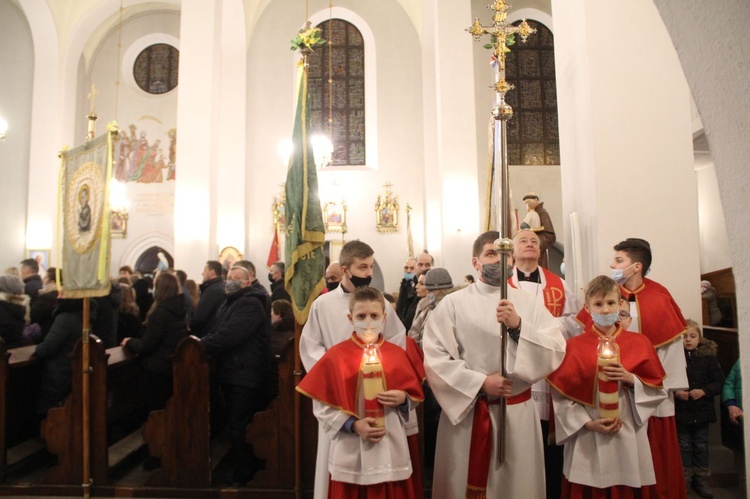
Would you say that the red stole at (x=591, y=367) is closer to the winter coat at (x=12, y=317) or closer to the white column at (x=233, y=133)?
the winter coat at (x=12, y=317)

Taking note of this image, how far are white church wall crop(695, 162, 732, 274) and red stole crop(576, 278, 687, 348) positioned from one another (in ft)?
26.1

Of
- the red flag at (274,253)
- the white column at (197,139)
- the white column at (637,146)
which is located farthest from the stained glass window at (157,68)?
the white column at (637,146)

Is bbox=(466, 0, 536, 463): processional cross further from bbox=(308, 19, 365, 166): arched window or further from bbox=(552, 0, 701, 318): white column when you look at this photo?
bbox=(308, 19, 365, 166): arched window

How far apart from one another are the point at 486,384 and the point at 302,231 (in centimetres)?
184

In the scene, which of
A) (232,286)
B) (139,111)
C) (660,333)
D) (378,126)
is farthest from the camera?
(139,111)

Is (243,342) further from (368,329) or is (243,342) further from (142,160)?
(142,160)

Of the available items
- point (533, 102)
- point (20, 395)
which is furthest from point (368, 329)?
point (533, 102)

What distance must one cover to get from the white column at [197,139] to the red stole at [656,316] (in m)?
7.61

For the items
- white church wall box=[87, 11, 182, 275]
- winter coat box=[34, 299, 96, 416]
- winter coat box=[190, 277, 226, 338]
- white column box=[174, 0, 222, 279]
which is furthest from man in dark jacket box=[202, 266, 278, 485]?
white church wall box=[87, 11, 182, 275]

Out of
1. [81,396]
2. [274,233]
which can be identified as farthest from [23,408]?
[274,233]

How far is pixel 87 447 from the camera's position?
3.90 metres

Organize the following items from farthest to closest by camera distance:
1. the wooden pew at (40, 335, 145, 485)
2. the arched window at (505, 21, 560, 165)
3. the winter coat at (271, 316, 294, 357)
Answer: the arched window at (505, 21, 560, 165)
the winter coat at (271, 316, 294, 357)
the wooden pew at (40, 335, 145, 485)

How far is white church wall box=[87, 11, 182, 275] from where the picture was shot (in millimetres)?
15359

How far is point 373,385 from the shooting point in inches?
105
